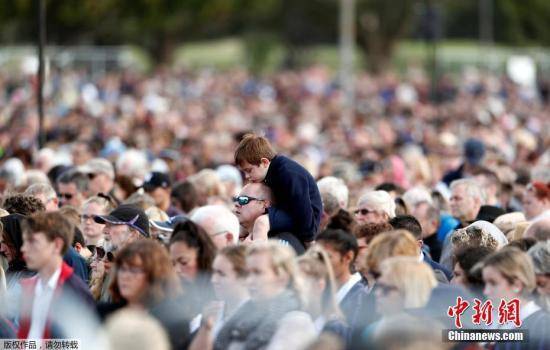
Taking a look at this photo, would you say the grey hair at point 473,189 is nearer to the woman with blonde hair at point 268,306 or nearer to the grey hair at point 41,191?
the grey hair at point 41,191

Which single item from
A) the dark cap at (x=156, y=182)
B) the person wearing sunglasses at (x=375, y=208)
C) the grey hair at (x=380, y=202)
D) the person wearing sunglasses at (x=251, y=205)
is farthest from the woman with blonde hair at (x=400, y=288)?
the dark cap at (x=156, y=182)

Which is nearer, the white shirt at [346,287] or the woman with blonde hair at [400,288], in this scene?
the woman with blonde hair at [400,288]

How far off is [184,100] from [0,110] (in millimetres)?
10056

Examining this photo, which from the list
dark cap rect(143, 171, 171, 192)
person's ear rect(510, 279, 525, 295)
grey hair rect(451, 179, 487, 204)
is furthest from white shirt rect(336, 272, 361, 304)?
dark cap rect(143, 171, 171, 192)

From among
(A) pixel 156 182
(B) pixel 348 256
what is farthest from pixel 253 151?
(A) pixel 156 182

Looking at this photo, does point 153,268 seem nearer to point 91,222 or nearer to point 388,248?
point 388,248

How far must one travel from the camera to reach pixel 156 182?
13.7 metres

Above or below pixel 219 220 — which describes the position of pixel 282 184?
above

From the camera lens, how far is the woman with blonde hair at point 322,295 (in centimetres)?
763

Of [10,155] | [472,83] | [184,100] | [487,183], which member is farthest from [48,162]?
[472,83]

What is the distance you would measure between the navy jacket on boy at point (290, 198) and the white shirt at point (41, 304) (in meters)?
2.13

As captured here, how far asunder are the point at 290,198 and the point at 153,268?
2.19 metres

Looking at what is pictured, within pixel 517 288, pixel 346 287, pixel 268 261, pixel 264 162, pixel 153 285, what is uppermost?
pixel 264 162

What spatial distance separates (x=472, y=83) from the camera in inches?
1927
